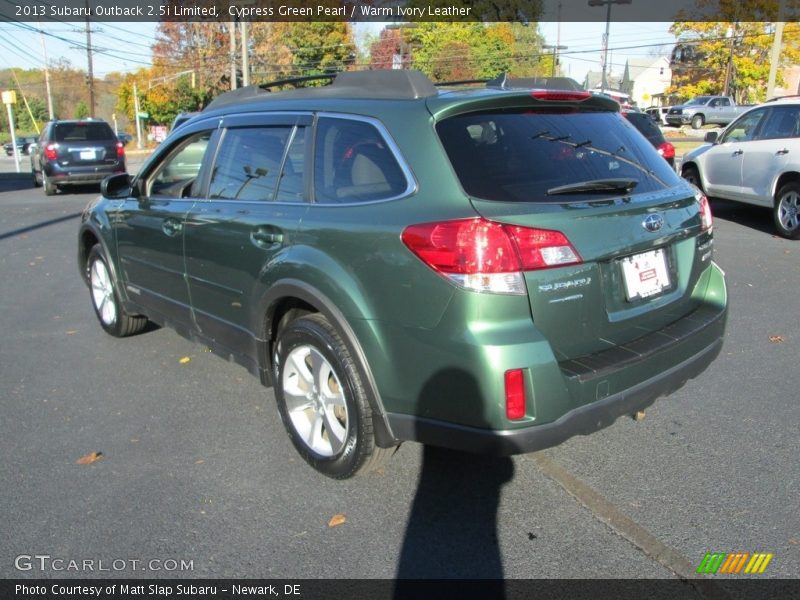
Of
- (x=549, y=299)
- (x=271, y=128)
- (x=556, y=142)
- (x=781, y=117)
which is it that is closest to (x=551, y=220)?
(x=549, y=299)

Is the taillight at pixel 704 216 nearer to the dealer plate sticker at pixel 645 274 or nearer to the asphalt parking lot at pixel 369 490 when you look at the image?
the dealer plate sticker at pixel 645 274

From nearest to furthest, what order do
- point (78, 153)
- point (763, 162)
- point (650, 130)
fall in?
point (763, 162), point (650, 130), point (78, 153)


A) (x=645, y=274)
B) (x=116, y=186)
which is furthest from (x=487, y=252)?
(x=116, y=186)

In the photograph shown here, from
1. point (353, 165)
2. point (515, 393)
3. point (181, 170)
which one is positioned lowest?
point (515, 393)

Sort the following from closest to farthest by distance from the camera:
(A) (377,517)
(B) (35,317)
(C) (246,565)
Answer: (C) (246,565), (A) (377,517), (B) (35,317)

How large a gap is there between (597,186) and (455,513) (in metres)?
1.58

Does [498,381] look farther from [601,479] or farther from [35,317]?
[35,317]

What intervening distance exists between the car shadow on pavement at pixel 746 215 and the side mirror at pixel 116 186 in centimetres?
901

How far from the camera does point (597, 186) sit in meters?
2.99

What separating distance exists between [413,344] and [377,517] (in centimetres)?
87

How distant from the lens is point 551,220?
2.72m

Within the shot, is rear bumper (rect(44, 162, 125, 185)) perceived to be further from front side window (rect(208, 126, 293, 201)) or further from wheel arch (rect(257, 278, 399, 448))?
wheel arch (rect(257, 278, 399, 448))

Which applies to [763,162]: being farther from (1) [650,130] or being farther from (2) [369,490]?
(2) [369,490]

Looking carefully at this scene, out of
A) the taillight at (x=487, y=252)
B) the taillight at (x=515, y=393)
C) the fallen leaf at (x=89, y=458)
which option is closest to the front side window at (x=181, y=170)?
the fallen leaf at (x=89, y=458)
